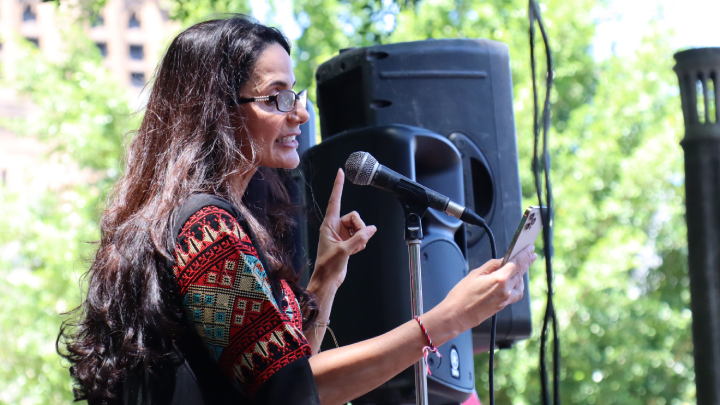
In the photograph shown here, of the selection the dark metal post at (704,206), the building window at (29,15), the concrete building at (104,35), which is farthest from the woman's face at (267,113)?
the building window at (29,15)

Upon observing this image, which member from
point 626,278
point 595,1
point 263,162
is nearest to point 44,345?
point 626,278

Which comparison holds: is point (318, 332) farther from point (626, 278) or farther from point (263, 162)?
point (626, 278)

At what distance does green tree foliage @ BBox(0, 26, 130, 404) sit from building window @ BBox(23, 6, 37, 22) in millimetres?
24415

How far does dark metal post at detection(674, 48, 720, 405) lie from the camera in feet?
4.93

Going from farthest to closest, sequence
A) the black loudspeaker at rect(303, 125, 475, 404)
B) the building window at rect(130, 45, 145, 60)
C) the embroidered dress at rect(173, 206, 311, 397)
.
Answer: the building window at rect(130, 45, 145, 60) < the black loudspeaker at rect(303, 125, 475, 404) < the embroidered dress at rect(173, 206, 311, 397)

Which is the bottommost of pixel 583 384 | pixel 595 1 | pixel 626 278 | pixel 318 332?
pixel 583 384

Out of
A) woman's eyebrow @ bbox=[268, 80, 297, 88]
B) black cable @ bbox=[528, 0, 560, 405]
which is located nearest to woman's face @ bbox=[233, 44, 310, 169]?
woman's eyebrow @ bbox=[268, 80, 297, 88]

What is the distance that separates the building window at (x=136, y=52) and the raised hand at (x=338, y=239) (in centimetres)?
3206

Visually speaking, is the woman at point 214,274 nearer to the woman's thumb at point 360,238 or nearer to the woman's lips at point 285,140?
the woman's lips at point 285,140

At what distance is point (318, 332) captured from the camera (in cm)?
163

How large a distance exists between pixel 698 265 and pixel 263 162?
3.21 ft

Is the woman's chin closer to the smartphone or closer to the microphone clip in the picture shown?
the microphone clip

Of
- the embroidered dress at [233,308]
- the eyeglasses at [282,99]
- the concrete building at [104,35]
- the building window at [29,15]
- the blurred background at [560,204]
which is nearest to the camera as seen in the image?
the embroidered dress at [233,308]

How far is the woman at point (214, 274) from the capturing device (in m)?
1.15
